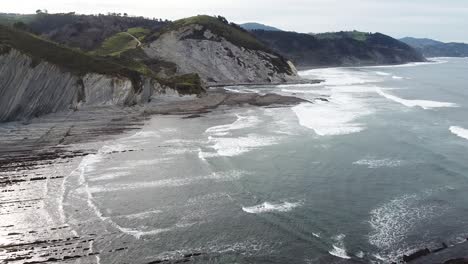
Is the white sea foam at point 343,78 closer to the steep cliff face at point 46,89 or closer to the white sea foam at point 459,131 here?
the white sea foam at point 459,131

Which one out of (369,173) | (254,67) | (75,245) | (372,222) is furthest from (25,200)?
(254,67)

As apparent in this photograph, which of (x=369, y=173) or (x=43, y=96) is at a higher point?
(x=43, y=96)

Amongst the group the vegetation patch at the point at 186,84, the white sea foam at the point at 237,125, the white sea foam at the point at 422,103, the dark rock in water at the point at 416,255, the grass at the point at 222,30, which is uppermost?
the grass at the point at 222,30

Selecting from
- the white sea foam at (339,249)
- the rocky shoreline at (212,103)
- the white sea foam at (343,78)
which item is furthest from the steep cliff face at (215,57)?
the white sea foam at (339,249)

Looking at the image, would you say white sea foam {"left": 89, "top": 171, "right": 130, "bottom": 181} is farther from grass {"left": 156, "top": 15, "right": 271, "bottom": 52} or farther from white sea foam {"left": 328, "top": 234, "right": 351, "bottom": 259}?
grass {"left": 156, "top": 15, "right": 271, "bottom": 52}

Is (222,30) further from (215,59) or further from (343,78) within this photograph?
(343,78)

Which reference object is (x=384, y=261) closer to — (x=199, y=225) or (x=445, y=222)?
(x=445, y=222)
